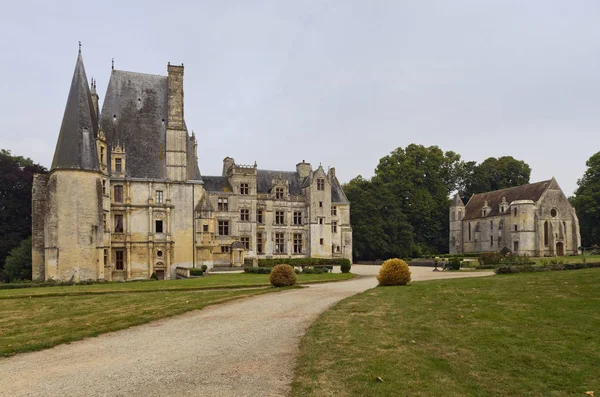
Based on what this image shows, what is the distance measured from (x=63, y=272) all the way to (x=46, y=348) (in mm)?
28152

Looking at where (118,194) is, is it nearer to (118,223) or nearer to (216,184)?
(118,223)

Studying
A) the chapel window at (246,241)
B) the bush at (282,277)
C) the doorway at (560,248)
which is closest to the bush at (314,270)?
the bush at (282,277)

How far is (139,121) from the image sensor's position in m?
44.9

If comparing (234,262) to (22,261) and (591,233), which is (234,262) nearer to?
(22,261)

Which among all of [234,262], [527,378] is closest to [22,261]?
[234,262]

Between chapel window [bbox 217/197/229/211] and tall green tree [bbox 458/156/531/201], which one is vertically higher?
tall green tree [bbox 458/156/531/201]

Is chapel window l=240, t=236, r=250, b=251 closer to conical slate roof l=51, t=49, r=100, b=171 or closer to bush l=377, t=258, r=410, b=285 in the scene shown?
conical slate roof l=51, t=49, r=100, b=171

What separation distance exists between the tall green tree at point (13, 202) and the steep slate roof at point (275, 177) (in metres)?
24.9

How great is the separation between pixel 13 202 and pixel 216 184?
2174 centimetres

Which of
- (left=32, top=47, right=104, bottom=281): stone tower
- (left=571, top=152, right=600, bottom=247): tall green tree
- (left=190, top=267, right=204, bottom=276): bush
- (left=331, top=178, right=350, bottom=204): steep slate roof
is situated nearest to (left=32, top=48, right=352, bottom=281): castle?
(left=32, top=47, right=104, bottom=281): stone tower

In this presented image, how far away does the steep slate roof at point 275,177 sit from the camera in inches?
2208

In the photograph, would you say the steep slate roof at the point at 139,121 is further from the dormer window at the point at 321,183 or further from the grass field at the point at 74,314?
the grass field at the point at 74,314

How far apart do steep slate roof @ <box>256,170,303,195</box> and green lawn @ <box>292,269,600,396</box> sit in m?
40.3

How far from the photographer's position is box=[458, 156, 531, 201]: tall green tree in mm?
80062
